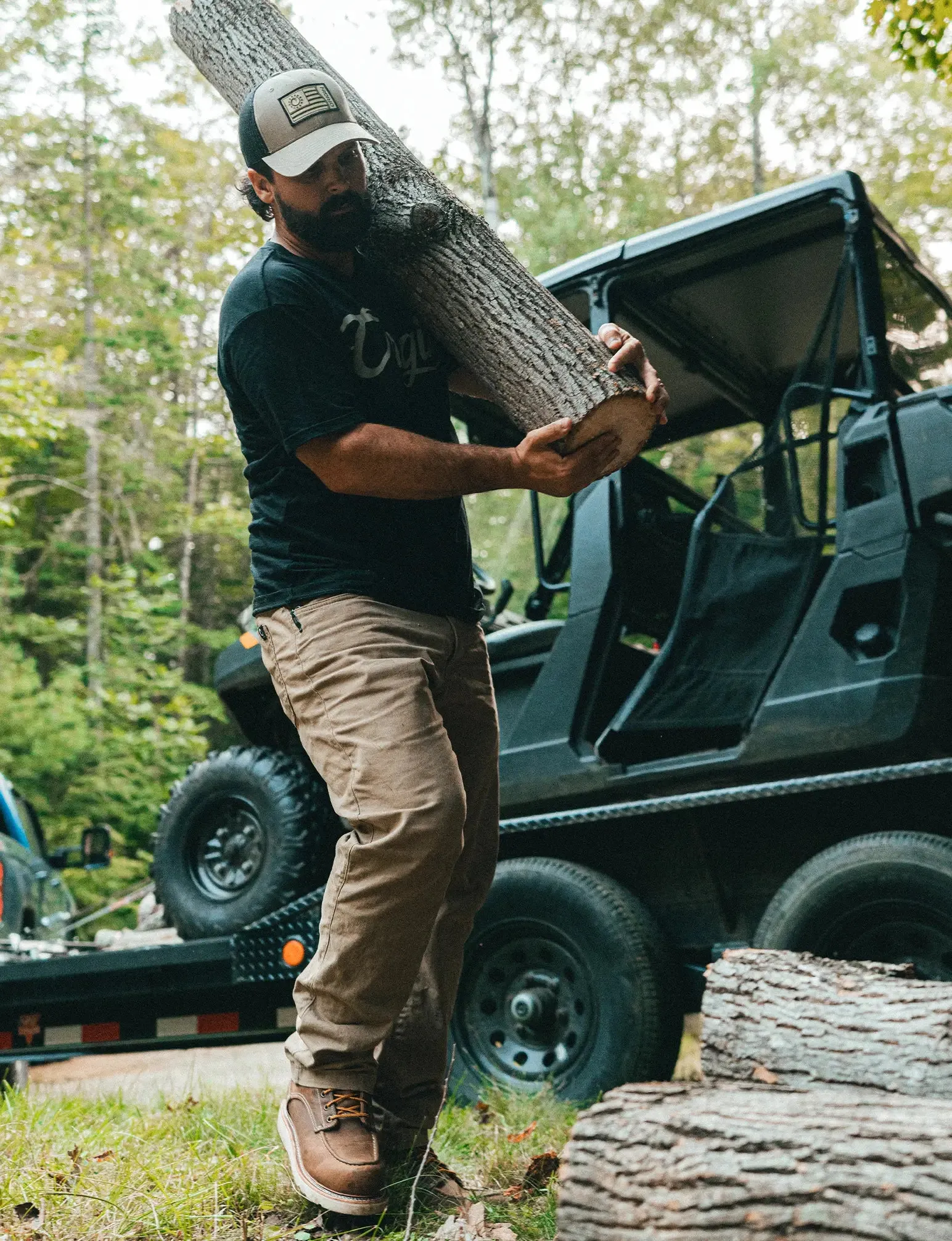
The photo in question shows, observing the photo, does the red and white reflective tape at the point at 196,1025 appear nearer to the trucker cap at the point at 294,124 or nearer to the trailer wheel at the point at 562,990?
the trailer wheel at the point at 562,990

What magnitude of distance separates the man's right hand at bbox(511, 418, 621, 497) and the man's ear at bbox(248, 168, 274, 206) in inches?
30.4

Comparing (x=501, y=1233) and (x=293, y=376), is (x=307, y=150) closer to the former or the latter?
(x=293, y=376)

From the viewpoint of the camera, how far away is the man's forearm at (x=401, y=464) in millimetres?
2387

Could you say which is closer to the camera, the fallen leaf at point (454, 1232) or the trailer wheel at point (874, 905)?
the fallen leaf at point (454, 1232)

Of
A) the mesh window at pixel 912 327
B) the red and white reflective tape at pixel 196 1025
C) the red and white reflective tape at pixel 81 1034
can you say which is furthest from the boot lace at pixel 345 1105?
the mesh window at pixel 912 327

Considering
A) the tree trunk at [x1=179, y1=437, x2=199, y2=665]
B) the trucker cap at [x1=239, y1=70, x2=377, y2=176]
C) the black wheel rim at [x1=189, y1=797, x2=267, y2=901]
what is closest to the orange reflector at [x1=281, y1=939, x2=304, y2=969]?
the black wheel rim at [x1=189, y1=797, x2=267, y2=901]

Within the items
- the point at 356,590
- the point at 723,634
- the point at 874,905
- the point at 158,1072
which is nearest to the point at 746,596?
the point at 723,634

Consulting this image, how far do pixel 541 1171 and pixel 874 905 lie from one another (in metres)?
1.17

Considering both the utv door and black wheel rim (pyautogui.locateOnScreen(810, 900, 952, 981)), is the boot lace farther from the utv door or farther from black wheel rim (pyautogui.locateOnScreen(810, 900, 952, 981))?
the utv door

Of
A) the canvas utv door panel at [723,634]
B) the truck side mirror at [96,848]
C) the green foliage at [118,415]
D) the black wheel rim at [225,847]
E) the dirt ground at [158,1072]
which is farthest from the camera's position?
the green foliage at [118,415]

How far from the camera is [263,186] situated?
2594 millimetres

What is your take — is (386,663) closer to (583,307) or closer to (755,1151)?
(755,1151)

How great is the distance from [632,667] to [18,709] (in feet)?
41.8

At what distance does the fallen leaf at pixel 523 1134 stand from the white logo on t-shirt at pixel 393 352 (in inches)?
76.5
